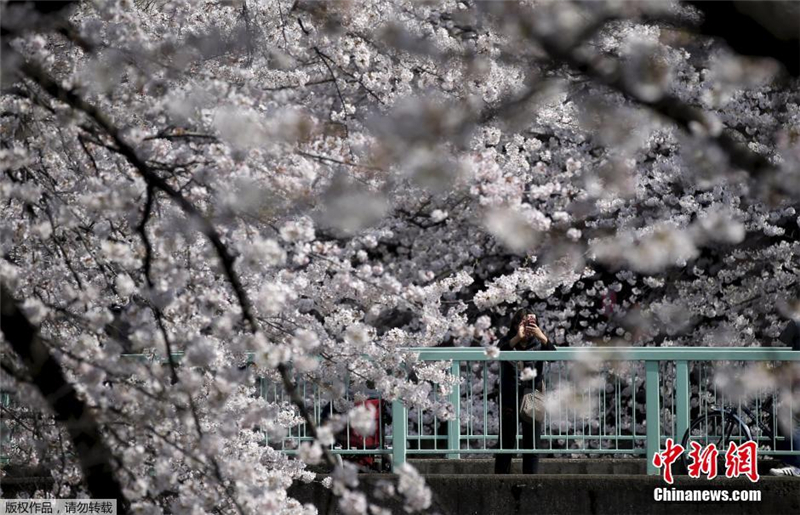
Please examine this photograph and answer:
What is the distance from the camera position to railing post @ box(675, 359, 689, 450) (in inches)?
380

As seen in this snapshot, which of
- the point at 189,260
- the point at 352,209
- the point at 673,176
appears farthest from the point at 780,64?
the point at 673,176

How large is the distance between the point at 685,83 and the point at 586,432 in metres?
4.46

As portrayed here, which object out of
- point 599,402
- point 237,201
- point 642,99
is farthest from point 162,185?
point 599,402

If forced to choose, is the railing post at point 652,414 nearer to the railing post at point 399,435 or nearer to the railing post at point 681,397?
the railing post at point 681,397

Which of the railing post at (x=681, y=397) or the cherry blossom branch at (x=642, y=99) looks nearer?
the cherry blossom branch at (x=642, y=99)

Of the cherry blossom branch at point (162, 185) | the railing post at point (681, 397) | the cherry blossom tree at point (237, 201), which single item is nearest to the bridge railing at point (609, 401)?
the railing post at point (681, 397)

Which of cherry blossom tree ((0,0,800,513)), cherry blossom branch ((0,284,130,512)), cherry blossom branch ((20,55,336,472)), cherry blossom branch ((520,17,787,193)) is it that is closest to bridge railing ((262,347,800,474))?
cherry blossom tree ((0,0,800,513))

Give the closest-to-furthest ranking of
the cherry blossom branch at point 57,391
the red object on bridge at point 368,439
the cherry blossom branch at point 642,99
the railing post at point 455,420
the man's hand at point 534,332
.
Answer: the cherry blossom branch at point 642,99 < the cherry blossom branch at point 57,391 < the railing post at point 455,420 < the red object on bridge at point 368,439 < the man's hand at point 534,332

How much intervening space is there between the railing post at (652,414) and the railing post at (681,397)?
143 mm

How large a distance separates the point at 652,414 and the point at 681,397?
0.25 metres
